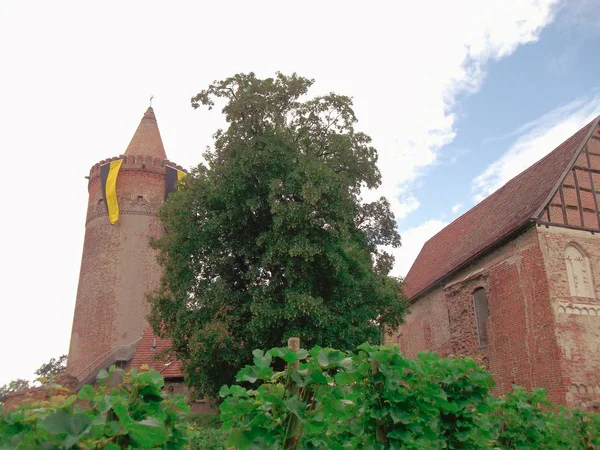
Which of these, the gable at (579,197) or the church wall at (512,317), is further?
the gable at (579,197)

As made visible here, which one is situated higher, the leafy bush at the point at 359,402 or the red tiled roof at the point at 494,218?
the red tiled roof at the point at 494,218

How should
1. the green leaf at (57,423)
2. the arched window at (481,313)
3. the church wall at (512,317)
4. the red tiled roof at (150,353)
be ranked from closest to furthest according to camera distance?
the green leaf at (57,423) < the church wall at (512,317) < the arched window at (481,313) < the red tiled roof at (150,353)

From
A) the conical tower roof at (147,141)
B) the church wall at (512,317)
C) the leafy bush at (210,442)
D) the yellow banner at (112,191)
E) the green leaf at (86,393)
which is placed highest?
the conical tower roof at (147,141)

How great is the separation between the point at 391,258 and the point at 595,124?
8.21 meters

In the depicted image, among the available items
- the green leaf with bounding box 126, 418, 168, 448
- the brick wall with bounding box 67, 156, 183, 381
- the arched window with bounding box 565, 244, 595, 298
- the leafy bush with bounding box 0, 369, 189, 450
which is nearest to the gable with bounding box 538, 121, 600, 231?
the arched window with bounding box 565, 244, 595, 298

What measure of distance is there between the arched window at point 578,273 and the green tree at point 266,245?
5145 mm

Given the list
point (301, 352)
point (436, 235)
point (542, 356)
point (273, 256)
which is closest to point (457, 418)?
point (301, 352)

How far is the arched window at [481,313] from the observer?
17.5 meters

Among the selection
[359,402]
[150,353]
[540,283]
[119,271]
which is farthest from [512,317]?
[119,271]

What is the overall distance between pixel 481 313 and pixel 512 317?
6.48 feet

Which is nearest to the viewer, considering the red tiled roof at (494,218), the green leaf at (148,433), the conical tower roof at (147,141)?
the green leaf at (148,433)

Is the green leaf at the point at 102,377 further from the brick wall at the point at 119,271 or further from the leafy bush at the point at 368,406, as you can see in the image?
the brick wall at the point at 119,271

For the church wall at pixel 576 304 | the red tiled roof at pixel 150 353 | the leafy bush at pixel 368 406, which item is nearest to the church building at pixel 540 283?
the church wall at pixel 576 304

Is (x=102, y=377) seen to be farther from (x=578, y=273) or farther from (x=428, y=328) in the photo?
(x=428, y=328)
